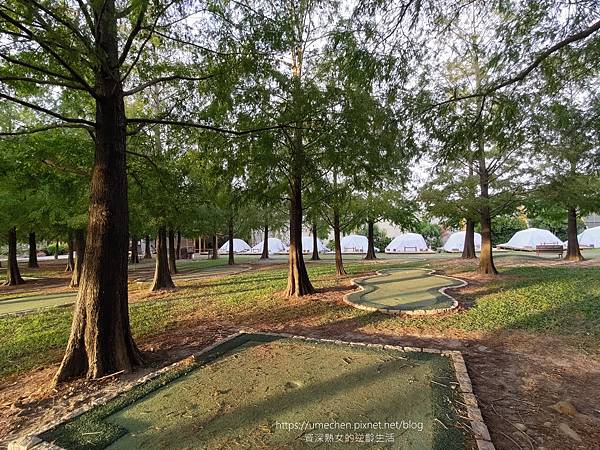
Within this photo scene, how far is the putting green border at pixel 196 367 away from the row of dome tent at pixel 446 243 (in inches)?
1126

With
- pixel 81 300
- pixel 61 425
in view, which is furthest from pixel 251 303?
pixel 61 425

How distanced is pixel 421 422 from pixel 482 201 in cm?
1074

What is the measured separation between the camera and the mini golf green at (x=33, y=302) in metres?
9.45

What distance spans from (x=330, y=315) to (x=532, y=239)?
92.0ft

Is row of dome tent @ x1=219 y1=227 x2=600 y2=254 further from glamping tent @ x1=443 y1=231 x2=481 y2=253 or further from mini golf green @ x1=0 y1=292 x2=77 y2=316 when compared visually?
mini golf green @ x1=0 y1=292 x2=77 y2=316

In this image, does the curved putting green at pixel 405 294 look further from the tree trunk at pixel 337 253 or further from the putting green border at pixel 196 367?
the putting green border at pixel 196 367

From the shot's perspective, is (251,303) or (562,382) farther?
(251,303)

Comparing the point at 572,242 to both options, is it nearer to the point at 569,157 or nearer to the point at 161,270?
the point at 569,157

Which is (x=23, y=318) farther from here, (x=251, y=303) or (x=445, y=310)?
(x=445, y=310)

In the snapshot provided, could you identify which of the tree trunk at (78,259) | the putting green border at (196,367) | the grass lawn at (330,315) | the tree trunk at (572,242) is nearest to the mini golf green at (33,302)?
the grass lawn at (330,315)

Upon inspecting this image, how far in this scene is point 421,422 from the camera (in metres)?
2.77

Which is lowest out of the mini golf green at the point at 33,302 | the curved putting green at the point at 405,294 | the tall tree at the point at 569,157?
the mini golf green at the point at 33,302

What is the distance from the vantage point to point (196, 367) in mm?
4164

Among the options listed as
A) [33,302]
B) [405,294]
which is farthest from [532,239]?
[33,302]
